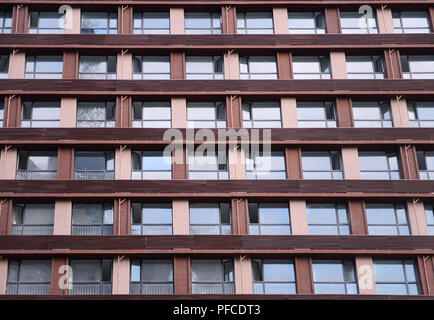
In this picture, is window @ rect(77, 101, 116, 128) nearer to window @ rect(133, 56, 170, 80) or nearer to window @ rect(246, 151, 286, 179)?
window @ rect(133, 56, 170, 80)

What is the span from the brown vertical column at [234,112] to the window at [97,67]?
611 cm

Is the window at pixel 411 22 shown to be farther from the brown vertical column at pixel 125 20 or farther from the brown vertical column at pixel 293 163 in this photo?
the brown vertical column at pixel 125 20

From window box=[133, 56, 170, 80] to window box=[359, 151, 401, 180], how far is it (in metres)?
10.7

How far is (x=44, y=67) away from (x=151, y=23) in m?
6.07

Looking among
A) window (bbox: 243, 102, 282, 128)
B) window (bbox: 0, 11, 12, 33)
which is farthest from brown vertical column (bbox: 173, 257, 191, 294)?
window (bbox: 0, 11, 12, 33)

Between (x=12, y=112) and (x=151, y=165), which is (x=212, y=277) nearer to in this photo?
(x=151, y=165)

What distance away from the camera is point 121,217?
29906 millimetres

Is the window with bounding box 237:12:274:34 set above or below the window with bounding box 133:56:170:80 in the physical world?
above

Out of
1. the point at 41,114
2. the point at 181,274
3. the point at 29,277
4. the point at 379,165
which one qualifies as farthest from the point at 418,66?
the point at 29,277

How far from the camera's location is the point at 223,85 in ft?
106

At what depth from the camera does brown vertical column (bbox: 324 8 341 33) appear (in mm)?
34125

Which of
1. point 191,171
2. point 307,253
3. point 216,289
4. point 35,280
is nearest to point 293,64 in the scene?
point 191,171

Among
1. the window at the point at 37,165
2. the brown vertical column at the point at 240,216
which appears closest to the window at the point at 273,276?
the brown vertical column at the point at 240,216

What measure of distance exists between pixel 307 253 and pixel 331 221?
225cm
